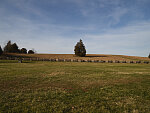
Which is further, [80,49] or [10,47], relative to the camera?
[10,47]

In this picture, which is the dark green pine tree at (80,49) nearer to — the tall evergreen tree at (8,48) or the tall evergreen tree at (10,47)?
the tall evergreen tree at (10,47)

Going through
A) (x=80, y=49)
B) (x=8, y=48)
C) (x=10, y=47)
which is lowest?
(x=80, y=49)

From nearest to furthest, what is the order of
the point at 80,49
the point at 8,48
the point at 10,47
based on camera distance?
the point at 80,49 → the point at 10,47 → the point at 8,48

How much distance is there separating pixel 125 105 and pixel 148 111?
0.94 m

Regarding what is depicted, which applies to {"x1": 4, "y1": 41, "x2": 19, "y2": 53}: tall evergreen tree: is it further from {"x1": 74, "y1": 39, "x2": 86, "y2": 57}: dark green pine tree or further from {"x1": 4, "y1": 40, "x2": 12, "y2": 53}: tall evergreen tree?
{"x1": 74, "y1": 39, "x2": 86, "y2": 57}: dark green pine tree

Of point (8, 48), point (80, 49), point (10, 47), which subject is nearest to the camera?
point (80, 49)

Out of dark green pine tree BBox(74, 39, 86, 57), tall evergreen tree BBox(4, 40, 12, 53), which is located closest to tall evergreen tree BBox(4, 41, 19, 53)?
tall evergreen tree BBox(4, 40, 12, 53)

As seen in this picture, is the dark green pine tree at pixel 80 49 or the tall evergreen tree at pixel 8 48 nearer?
the dark green pine tree at pixel 80 49

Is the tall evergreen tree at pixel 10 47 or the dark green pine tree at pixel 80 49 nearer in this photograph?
the dark green pine tree at pixel 80 49

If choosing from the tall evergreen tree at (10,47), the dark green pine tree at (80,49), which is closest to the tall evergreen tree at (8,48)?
the tall evergreen tree at (10,47)

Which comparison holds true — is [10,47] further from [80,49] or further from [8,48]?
[80,49]

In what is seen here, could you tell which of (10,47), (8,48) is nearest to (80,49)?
(10,47)

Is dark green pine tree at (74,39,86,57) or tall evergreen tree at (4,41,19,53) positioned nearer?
dark green pine tree at (74,39,86,57)

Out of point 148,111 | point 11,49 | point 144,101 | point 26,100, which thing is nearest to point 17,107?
point 26,100
